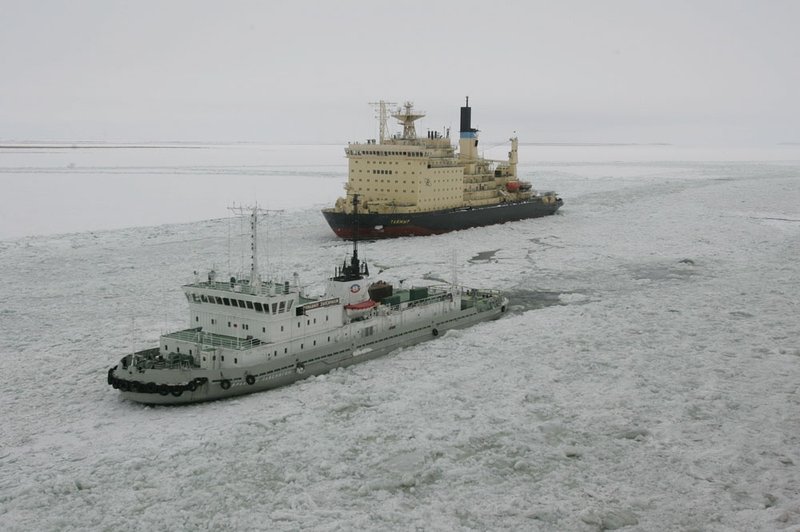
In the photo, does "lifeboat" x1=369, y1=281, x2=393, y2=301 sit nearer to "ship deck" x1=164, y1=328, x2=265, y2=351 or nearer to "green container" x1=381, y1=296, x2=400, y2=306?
"green container" x1=381, y1=296, x2=400, y2=306

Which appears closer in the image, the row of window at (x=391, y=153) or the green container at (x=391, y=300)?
the green container at (x=391, y=300)

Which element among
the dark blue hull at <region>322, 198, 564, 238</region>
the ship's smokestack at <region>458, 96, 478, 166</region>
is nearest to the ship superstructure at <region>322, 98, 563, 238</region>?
the dark blue hull at <region>322, 198, 564, 238</region>

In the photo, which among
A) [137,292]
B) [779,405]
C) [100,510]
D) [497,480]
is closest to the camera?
[100,510]

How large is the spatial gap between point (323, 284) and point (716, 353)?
12665 mm

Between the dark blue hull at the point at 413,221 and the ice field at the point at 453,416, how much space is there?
241 inches

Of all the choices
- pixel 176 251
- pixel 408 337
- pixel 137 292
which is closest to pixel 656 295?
pixel 408 337

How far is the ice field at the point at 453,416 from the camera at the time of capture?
10.1 m

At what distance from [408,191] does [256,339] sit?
23963 mm

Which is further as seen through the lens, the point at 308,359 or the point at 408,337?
the point at 408,337

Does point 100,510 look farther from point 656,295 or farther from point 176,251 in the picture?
point 176,251

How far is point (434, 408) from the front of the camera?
13781 millimetres

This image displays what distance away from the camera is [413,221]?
37125mm

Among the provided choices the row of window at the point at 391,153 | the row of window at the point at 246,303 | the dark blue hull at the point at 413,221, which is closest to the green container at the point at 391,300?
the row of window at the point at 246,303

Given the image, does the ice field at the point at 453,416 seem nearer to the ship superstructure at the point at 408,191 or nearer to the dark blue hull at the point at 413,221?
the dark blue hull at the point at 413,221
